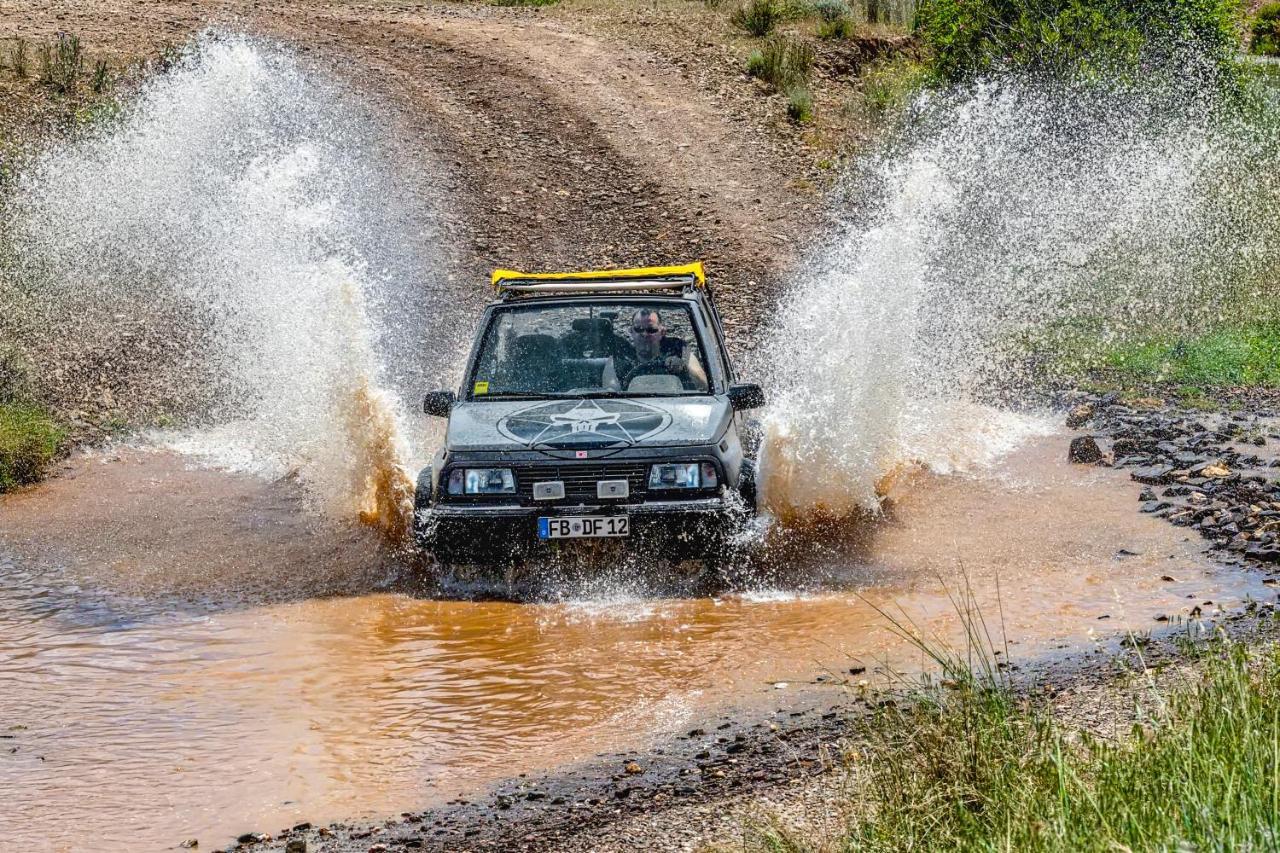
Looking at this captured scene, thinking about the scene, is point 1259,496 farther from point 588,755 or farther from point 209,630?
point 209,630

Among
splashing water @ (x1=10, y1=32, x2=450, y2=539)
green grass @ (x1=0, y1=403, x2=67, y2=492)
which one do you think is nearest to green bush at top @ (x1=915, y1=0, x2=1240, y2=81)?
splashing water @ (x1=10, y1=32, x2=450, y2=539)

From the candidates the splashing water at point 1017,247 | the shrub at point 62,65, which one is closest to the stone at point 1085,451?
the splashing water at point 1017,247

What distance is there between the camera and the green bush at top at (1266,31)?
3088cm

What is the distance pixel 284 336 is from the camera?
1662 cm

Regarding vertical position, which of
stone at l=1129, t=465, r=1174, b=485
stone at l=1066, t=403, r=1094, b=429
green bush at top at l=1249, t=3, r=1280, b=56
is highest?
green bush at top at l=1249, t=3, r=1280, b=56

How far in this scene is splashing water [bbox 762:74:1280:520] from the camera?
1376cm

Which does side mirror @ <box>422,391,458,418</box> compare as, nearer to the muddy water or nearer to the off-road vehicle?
the off-road vehicle

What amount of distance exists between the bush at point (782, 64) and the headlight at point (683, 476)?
16.8 metres

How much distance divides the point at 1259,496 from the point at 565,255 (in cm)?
1046

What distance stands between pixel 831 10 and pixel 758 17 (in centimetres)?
162

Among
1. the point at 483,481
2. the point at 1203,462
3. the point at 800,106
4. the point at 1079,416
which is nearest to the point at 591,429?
the point at 483,481

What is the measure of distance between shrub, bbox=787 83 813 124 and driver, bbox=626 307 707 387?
46.8ft

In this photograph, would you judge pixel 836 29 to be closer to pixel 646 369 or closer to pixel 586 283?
pixel 586 283

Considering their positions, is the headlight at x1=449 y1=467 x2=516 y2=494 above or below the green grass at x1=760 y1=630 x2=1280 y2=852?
below
